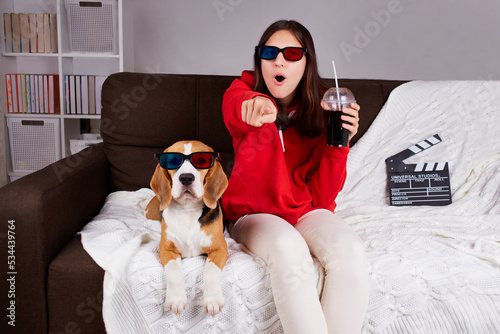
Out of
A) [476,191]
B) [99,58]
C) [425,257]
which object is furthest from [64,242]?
[99,58]

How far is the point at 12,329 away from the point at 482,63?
3366mm

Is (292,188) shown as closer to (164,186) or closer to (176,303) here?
(164,186)

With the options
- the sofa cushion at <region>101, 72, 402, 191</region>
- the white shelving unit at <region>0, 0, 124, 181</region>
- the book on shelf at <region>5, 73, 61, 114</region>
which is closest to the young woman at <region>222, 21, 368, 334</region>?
the sofa cushion at <region>101, 72, 402, 191</region>

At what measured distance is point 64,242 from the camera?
153cm

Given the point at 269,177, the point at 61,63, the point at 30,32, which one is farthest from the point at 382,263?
the point at 30,32

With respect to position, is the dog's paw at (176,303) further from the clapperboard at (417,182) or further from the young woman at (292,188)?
the clapperboard at (417,182)

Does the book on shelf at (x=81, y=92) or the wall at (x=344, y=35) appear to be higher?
the wall at (x=344, y=35)

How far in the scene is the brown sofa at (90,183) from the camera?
1378 millimetres

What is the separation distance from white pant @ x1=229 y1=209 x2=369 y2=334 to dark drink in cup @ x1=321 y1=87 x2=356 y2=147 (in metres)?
0.29

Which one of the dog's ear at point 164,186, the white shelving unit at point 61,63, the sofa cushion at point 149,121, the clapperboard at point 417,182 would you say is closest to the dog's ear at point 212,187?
the dog's ear at point 164,186

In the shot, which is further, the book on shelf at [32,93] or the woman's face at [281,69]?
the book on shelf at [32,93]

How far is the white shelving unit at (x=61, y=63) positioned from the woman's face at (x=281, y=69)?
5.70 ft

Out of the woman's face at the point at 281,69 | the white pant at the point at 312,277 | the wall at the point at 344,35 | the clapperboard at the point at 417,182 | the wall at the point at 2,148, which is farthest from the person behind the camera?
the wall at the point at 344,35

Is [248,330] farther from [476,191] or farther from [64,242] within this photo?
[476,191]
